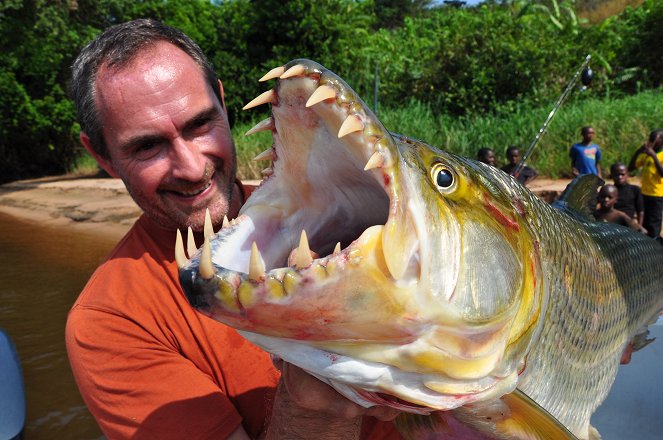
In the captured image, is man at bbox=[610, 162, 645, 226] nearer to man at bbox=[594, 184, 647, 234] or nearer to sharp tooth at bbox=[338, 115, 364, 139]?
man at bbox=[594, 184, 647, 234]

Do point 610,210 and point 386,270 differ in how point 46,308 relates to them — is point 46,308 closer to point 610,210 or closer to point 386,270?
point 610,210

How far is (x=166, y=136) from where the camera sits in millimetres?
1692

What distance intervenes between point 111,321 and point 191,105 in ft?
2.23

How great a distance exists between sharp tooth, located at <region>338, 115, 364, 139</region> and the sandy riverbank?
8602mm

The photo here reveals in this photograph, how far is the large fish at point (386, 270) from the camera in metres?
1.00

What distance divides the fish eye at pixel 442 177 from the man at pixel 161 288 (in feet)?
1.72

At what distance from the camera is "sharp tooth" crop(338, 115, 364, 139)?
102 cm

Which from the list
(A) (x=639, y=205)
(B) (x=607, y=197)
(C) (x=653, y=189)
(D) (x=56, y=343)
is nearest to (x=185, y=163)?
(D) (x=56, y=343)

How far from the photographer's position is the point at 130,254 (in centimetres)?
172

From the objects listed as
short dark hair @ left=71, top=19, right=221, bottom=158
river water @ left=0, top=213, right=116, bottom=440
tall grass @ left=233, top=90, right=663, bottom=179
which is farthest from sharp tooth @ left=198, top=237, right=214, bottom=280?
tall grass @ left=233, top=90, right=663, bottom=179

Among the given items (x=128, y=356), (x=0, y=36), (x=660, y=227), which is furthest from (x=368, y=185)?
(x=0, y=36)

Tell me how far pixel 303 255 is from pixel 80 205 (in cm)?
1552

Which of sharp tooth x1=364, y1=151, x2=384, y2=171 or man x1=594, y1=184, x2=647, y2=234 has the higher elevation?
sharp tooth x1=364, y1=151, x2=384, y2=171

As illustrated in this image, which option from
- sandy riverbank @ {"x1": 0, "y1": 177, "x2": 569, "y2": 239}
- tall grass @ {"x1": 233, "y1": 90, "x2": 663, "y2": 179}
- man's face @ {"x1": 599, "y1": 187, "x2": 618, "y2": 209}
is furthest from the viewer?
sandy riverbank @ {"x1": 0, "y1": 177, "x2": 569, "y2": 239}
